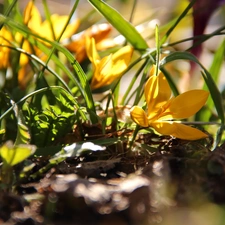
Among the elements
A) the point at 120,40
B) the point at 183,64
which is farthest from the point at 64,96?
the point at 183,64

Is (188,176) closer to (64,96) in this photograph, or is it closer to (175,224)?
(175,224)

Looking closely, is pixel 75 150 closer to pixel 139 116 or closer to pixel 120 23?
pixel 139 116

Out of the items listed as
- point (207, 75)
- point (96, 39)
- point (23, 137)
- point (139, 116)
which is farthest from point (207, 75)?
point (96, 39)

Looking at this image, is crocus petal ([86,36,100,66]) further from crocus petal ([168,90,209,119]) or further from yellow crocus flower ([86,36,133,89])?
crocus petal ([168,90,209,119])

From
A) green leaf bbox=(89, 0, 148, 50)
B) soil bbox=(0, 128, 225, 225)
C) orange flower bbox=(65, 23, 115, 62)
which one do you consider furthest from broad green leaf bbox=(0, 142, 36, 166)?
orange flower bbox=(65, 23, 115, 62)

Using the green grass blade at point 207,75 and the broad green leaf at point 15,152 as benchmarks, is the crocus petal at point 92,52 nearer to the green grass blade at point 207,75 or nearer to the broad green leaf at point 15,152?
the green grass blade at point 207,75

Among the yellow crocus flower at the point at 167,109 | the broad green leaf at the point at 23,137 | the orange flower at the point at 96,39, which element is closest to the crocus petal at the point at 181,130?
the yellow crocus flower at the point at 167,109
